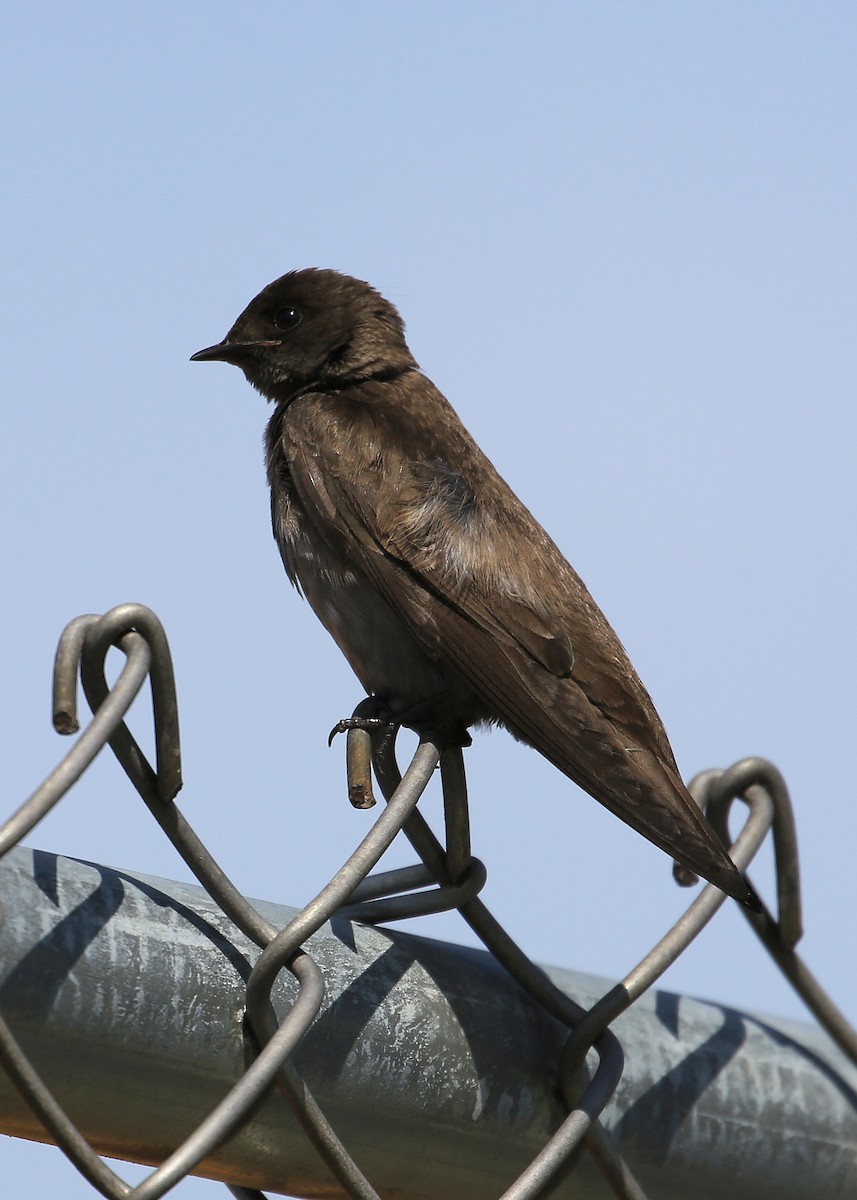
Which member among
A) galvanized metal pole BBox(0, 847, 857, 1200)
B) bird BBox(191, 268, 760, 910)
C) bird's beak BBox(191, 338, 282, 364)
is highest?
bird's beak BBox(191, 338, 282, 364)

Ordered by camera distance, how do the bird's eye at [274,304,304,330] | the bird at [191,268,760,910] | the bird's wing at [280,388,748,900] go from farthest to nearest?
the bird's eye at [274,304,304,330] → the bird at [191,268,760,910] → the bird's wing at [280,388,748,900]

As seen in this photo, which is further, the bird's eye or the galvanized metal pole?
the bird's eye

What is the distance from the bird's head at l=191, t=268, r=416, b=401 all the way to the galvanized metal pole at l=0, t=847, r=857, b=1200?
258 cm

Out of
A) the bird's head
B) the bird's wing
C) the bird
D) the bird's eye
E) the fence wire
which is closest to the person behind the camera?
the fence wire

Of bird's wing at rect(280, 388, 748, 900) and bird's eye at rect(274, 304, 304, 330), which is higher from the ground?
bird's eye at rect(274, 304, 304, 330)

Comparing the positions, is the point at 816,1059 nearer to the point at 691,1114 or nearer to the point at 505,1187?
the point at 691,1114

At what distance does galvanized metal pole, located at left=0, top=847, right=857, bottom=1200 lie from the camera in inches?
63.8

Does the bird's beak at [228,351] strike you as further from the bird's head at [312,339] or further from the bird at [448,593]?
the bird at [448,593]

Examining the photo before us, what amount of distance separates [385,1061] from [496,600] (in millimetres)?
1567

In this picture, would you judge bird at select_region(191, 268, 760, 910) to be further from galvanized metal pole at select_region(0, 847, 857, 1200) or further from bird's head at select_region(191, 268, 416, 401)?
galvanized metal pole at select_region(0, 847, 857, 1200)

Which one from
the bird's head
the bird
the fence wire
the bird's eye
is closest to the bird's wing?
the bird

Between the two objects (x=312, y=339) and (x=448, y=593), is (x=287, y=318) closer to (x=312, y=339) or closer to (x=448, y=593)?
(x=312, y=339)

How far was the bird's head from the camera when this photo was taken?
15.0ft

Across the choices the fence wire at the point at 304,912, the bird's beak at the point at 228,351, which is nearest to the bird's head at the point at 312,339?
the bird's beak at the point at 228,351
